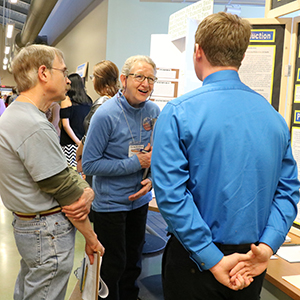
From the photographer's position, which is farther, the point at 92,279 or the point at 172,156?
the point at 92,279

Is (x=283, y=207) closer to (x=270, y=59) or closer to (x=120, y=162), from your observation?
(x=120, y=162)

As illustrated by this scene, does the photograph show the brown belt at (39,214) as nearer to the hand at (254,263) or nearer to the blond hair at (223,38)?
the hand at (254,263)

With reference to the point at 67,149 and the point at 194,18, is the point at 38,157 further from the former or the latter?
the point at 67,149

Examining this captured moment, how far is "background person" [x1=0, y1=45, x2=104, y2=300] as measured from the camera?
4.50 feet

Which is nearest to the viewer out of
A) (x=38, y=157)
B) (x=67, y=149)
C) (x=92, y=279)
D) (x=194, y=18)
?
(x=38, y=157)

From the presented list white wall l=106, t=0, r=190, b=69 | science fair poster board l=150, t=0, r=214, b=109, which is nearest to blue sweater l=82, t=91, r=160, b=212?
science fair poster board l=150, t=0, r=214, b=109

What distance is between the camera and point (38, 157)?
136cm

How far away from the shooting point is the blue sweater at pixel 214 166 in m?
1.07

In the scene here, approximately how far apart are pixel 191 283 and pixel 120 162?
0.94 metres

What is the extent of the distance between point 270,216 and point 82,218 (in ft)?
2.65

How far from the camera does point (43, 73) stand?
4.91ft

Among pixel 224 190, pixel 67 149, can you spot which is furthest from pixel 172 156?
pixel 67 149

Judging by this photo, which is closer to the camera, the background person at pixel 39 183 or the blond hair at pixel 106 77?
the background person at pixel 39 183

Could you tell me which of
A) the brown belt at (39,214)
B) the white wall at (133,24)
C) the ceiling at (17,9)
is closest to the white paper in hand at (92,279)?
the brown belt at (39,214)
